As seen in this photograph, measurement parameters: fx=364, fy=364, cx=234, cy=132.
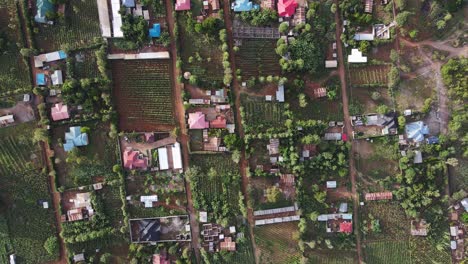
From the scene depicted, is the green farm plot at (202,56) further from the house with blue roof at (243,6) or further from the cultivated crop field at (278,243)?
the cultivated crop field at (278,243)

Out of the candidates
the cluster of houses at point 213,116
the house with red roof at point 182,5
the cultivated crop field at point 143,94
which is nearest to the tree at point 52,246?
the cultivated crop field at point 143,94

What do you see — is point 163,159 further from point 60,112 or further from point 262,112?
point 262,112

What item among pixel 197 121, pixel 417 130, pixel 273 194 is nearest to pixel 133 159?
pixel 197 121

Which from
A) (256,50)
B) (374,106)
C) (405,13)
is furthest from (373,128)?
(256,50)

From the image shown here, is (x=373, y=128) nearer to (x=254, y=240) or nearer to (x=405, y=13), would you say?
(x=405, y=13)

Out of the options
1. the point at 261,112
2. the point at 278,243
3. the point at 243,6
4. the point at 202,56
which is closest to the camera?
the point at 243,6
